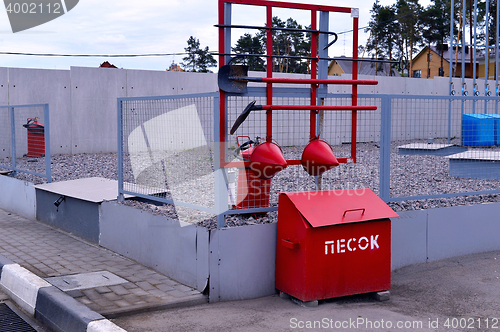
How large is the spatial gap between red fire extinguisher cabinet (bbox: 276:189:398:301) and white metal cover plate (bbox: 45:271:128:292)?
175cm

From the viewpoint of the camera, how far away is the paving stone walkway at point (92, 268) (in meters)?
4.41

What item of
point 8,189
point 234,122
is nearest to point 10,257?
point 234,122

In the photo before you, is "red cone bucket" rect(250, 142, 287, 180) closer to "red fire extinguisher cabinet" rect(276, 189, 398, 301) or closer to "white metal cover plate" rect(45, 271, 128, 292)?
"red fire extinguisher cabinet" rect(276, 189, 398, 301)

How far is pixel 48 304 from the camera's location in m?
4.29

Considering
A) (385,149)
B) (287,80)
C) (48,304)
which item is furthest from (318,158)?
(48,304)

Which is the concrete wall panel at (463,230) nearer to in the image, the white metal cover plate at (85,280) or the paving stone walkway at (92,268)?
the paving stone walkway at (92,268)

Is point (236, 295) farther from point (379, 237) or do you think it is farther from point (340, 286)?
point (379, 237)

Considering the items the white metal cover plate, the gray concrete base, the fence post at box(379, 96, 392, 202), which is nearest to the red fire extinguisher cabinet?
the fence post at box(379, 96, 392, 202)

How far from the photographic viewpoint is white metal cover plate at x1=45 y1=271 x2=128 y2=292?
15.8 ft

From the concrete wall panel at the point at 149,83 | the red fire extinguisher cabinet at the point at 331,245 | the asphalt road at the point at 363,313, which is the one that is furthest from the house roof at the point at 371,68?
the red fire extinguisher cabinet at the point at 331,245

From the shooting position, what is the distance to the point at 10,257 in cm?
584

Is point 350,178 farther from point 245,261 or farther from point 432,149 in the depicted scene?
point 245,261

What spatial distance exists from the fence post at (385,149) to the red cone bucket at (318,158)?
1207 millimetres

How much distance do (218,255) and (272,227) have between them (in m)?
0.62
